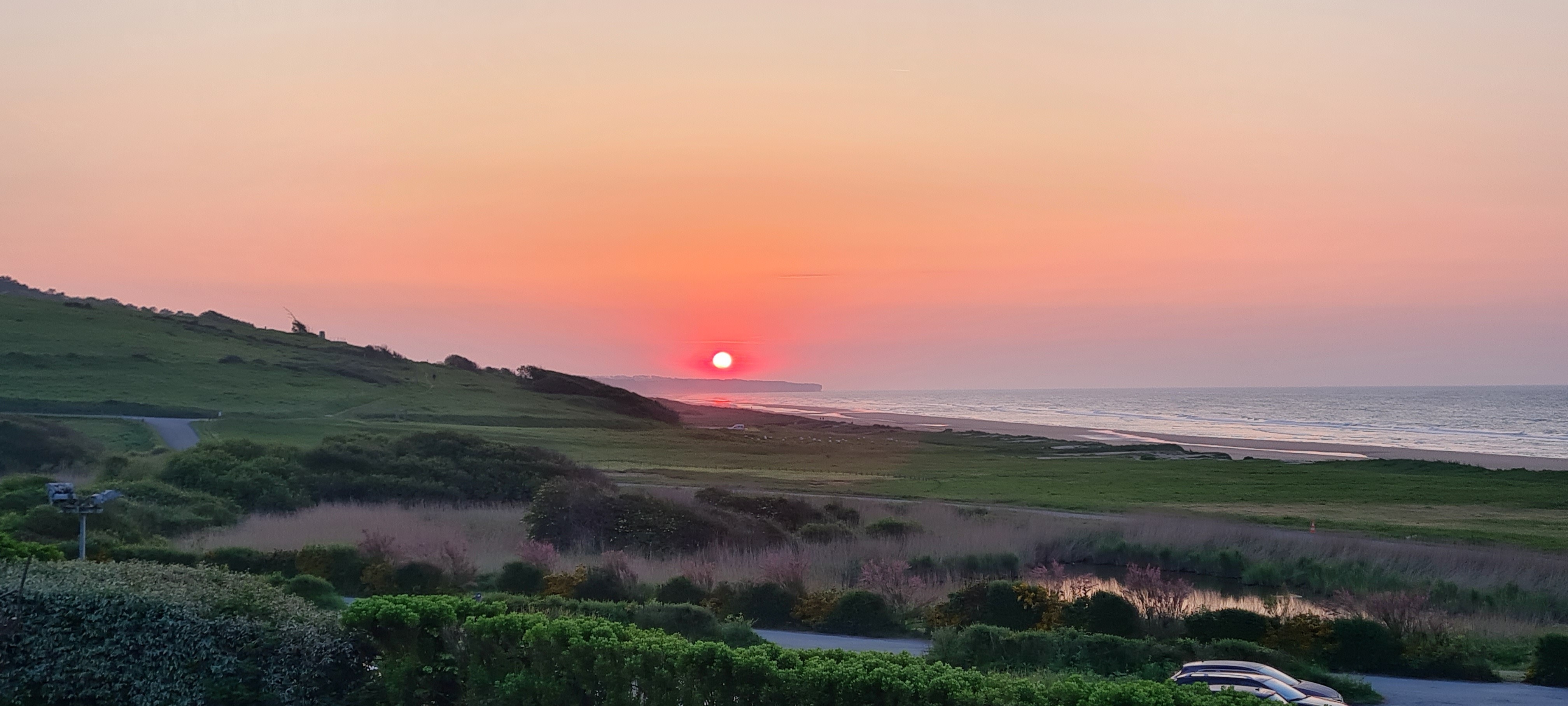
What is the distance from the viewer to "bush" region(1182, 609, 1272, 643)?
15.8 m

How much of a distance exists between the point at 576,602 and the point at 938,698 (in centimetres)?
815

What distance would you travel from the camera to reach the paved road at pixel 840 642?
1576 centimetres

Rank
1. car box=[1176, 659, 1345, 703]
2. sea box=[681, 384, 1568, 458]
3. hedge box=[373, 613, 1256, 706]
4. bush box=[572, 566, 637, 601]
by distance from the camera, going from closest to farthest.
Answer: hedge box=[373, 613, 1256, 706] < car box=[1176, 659, 1345, 703] < bush box=[572, 566, 637, 601] < sea box=[681, 384, 1568, 458]

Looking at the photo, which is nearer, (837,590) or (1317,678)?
(1317,678)

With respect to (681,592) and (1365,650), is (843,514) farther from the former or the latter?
(1365,650)

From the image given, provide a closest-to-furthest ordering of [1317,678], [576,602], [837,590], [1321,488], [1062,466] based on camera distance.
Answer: [1317,678]
[576,602]
[837,590]
[1321,488]
[1062,466]

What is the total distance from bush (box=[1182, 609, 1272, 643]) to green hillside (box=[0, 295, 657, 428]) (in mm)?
59754

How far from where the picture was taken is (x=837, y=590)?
1930 cm

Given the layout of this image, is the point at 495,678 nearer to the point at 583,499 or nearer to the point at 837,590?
the point at 837,590

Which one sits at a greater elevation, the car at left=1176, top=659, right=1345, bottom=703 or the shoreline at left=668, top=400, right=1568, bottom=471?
the car at left=1176, top=659, right=1345, bottom=703

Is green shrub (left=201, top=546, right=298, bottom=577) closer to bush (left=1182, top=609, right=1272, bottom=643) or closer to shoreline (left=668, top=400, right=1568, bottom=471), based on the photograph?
bush (left=1182, top=609, right=1272, bottom=643)

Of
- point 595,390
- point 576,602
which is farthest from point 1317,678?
point 595,390

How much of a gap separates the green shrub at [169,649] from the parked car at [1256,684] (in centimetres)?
818

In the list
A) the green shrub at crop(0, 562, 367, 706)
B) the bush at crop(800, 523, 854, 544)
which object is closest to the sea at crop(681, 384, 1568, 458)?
the bush at crop(800, 523, 854, 544)
